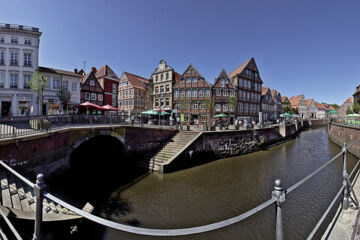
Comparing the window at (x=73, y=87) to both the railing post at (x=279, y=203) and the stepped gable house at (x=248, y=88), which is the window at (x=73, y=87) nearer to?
the stepped gable house at (x=248, y=88)

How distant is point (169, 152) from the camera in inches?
628

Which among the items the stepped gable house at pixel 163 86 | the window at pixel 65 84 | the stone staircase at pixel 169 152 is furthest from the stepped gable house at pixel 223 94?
the window at pixel 65 84

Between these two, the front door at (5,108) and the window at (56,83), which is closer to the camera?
the front door at (5,108)

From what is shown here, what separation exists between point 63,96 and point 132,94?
53.7 ft

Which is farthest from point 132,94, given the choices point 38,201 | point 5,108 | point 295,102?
point 295,102

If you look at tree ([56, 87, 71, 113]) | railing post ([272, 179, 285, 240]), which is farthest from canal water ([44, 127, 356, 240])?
tree ([56, 87, 71, 113])

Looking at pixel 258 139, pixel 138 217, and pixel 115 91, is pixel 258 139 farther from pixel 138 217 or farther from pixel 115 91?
pixel 115 91

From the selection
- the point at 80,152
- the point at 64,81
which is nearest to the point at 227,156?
the point at 80,152

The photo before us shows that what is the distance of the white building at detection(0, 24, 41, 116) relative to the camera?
→ 22.3m

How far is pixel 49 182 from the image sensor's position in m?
9.75

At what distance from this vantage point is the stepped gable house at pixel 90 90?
31.6 metres

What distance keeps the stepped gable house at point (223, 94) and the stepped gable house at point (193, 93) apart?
189 centimetres

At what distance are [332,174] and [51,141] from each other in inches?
820

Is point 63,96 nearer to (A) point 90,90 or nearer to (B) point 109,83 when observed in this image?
(A) point 90,90
